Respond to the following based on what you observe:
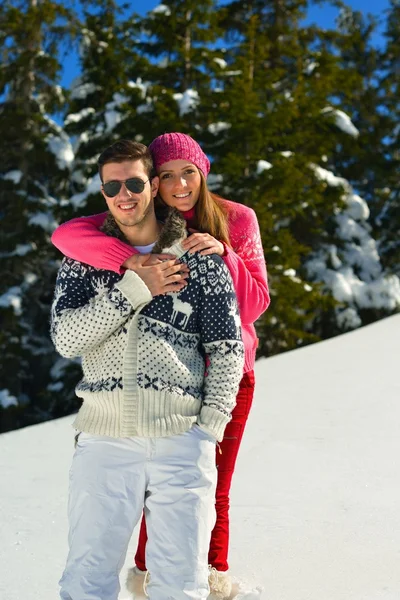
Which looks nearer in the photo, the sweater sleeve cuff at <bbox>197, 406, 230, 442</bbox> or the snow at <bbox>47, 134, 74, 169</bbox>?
Result: the sweater sleeve cuff at <bbox>197, 406, 230, 442</bbox>

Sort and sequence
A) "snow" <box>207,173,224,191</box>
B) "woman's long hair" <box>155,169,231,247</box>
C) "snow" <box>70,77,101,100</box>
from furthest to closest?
"snow" <box>70,77,101,100</box>, "snow" <box>207,173,224,191</box>, "woman's long hair" <box>155,169,231,247</box>

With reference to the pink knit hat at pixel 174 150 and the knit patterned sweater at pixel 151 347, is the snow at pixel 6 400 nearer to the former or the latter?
the pink knit hat at pixel 174 150

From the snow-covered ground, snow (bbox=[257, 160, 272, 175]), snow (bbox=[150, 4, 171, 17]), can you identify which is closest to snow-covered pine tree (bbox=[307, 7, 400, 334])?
snow (bbox=[257, 160, 272, 175])

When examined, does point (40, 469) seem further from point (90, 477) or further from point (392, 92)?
point (392, 92)

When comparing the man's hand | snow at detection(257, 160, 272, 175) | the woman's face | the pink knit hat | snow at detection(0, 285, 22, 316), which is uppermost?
the pink knit hat

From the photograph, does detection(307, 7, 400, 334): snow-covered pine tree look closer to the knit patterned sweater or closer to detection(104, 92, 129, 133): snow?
detection(104, 92, 129, 133): snow

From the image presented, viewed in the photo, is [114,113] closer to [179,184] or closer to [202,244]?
[179,184]

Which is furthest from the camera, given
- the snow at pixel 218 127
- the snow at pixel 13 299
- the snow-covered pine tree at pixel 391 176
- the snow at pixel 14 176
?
the snow-covered pine tree at pixel 391 176

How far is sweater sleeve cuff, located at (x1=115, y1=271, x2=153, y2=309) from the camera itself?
2.03m

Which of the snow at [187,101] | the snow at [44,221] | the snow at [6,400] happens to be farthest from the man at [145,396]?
the snow at [44,221]

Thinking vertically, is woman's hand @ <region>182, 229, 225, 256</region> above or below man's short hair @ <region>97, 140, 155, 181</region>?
below

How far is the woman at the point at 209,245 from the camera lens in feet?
7.16

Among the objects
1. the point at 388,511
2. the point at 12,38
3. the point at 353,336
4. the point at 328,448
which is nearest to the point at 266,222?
the point at 353,336

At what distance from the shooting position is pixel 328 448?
510 centimetres
